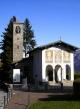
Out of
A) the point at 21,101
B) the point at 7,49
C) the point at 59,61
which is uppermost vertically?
the point at 7,49

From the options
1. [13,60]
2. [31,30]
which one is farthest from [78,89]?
Answer: [31,30]

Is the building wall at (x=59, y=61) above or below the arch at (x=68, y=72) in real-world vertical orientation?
above

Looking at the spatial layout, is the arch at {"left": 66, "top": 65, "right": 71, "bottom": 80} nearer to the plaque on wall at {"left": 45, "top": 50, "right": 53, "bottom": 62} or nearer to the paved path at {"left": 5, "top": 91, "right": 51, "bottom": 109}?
the plaque on wall at {"left": 45, "top": 50, "right": 53, "bottom": 62}

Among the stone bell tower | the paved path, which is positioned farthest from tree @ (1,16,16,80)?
the paved path

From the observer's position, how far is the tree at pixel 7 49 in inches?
2597

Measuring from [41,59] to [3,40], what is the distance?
15.1 meters

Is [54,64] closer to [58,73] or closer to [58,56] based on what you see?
[58,56]

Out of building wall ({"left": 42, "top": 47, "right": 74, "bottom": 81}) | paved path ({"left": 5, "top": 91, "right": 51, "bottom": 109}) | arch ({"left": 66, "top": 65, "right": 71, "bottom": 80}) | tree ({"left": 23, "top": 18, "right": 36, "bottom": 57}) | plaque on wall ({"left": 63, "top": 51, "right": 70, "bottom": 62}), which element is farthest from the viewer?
tree ({"left": 23, "top": 18, "right": 36, "bottom": 57})

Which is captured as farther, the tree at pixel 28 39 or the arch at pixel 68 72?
the tree at pixel 28 39

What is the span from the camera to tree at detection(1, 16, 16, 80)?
216 feet

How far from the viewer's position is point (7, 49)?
6744cm

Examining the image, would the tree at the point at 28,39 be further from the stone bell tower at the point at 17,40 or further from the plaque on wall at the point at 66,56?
the plaque on wall at the point at 66,56

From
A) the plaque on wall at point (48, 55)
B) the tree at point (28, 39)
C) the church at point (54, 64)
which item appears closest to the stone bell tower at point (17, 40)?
the church at point (54, 64)

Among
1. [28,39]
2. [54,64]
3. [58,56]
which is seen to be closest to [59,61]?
[58,56]
